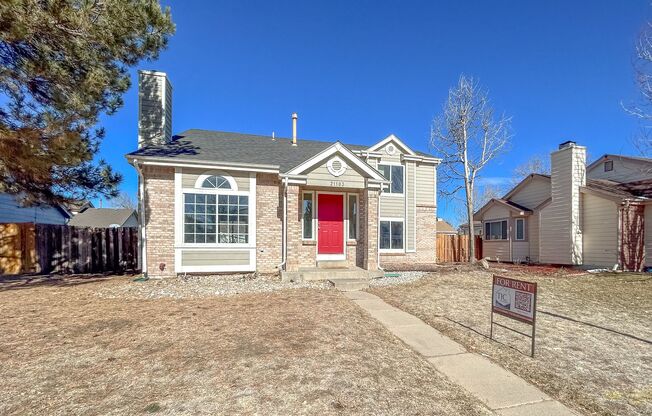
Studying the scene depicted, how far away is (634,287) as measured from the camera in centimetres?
1020

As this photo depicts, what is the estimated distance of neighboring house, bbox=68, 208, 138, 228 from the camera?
34766 millimetres

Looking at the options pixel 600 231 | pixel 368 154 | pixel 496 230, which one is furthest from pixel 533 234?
pixel 368 154

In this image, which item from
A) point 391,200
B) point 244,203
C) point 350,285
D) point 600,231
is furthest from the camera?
point 391,200

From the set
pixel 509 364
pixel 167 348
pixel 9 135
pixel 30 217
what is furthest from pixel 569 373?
pixel 30 217

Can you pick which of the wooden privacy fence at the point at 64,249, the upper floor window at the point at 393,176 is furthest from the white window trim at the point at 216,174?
the upper floor window at the point at 393,176

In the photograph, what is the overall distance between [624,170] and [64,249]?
2758 centimetres

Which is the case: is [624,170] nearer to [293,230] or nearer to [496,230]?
[496,230]

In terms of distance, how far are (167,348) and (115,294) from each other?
4746mm

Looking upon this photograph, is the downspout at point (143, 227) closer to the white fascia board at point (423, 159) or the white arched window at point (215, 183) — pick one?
the white arched window at point (215, 183)

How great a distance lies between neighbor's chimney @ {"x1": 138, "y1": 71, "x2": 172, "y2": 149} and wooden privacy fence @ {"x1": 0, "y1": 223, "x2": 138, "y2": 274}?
4417 millimetres

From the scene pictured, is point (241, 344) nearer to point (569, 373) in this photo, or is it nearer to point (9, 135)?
point (569, 373)

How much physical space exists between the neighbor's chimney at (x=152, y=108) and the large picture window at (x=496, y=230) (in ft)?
60.5

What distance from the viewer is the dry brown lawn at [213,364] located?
3.10 meters

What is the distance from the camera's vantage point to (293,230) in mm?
10289
